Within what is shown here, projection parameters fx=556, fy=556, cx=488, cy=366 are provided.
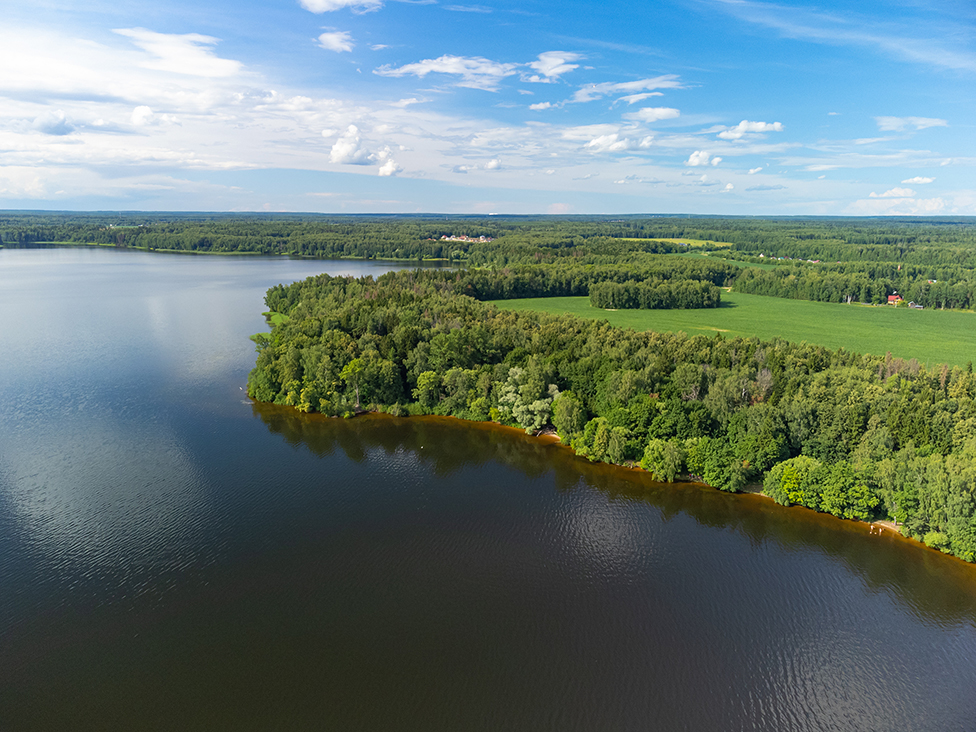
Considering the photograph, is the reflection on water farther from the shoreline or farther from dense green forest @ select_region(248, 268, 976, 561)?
dense green forest @ select_region(248, 268, 976, 561)

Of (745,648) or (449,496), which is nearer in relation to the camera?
(745,648)

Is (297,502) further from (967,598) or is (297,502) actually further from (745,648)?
(967,598)

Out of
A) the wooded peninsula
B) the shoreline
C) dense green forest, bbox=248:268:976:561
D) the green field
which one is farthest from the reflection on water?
the green field

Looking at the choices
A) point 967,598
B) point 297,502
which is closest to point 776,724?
point 967,598

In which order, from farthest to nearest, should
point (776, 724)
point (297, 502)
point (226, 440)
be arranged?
point (226, 440) < point (297, 502) < point (776, 724)

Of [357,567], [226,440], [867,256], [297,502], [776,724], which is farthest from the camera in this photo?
[867,256]

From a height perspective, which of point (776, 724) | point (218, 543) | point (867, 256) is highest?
point (867, 256)

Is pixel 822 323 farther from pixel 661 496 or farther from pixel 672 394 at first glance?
pixel 661 496
